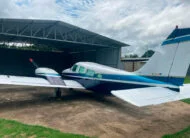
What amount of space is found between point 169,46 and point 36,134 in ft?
17.9

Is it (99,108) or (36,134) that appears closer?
(36,134)

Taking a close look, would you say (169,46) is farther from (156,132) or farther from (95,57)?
(95,57)

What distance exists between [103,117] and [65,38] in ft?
35.7

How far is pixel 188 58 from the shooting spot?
626cm

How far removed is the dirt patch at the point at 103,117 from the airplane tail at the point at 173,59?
5.40 feet

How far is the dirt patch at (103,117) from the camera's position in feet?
19.3

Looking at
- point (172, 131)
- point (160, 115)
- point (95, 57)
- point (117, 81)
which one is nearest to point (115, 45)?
point (95, 57)

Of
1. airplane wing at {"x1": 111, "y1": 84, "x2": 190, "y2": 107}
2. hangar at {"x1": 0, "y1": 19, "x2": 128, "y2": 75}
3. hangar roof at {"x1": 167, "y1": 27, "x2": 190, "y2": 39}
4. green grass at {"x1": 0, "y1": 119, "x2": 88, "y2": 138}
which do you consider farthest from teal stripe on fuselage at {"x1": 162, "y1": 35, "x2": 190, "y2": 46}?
hangar at {"x1": 0, "y1": 19, "x2": 128, "y2": 75}

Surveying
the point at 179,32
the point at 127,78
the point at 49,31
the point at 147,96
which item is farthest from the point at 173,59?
the point at 49,31

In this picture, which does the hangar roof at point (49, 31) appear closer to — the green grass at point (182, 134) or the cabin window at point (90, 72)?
the cabin window at point (90, 72)

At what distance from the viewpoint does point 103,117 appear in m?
7.29

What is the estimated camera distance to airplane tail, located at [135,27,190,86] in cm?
634

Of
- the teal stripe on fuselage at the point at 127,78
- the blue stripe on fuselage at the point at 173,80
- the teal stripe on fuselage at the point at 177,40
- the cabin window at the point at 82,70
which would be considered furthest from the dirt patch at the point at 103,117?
the teal stripe on fuselage at the point at 177,40

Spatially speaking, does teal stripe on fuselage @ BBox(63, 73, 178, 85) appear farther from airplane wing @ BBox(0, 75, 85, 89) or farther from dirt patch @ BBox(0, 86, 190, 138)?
airplane wing @ BBox(0, 75, 85, 89)
